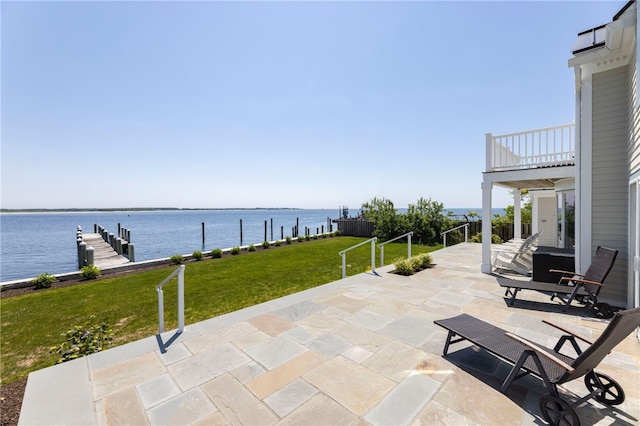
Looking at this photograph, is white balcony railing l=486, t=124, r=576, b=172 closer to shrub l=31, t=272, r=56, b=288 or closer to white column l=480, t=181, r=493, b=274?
white column l=480, t=181, r=493, b=274

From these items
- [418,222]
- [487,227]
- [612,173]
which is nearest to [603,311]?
[612,173]

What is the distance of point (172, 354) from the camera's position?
3.33 m

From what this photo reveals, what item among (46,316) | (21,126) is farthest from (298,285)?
(21,126)

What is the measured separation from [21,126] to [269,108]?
1019 centimetres

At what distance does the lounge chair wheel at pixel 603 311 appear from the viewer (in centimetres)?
431

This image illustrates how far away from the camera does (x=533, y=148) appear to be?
7035 mm

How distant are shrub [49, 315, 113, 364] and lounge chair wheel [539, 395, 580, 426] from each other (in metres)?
5.09

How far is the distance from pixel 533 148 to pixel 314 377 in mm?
7872

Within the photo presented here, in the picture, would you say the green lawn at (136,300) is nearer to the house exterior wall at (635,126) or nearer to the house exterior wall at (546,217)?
the house exterior wall at (635,126)

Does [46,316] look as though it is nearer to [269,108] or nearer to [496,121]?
[269,108]

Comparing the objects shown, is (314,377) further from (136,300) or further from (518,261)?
(518,261)

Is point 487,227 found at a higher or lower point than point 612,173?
lower

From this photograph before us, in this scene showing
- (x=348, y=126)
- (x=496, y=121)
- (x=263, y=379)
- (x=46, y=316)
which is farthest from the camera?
(x=348, y=126)

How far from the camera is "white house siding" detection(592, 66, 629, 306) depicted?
15.8 feet
